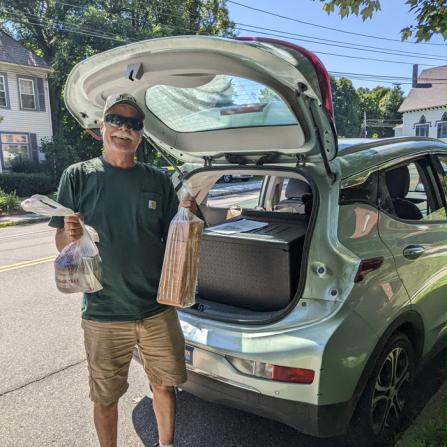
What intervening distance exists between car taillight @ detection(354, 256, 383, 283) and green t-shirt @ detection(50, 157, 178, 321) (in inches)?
41.1

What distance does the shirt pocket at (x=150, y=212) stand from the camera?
2188 millimetres

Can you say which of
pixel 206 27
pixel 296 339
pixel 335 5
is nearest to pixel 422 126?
pixel 206 27

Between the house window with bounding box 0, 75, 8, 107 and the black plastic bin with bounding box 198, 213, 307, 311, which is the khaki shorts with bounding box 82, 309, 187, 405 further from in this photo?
the house window with bounding box 0, 75, 8, 107

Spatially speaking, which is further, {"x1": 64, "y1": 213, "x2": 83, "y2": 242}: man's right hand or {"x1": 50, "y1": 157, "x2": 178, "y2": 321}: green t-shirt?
{"x1": 50, "y1": 157, "x2": 178, "y2": 321}: green t-shirt

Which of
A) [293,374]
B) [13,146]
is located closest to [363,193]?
[293,374]

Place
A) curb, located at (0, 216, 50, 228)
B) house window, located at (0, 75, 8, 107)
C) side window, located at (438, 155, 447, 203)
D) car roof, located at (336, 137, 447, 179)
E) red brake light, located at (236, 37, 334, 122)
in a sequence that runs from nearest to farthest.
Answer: red brake light, located at (236, 37, 334, 122) → car roof, located at (336, 137, 447, 179) → side window, located at (438, 155, 447, 203) → curb, located at (0, 216, 50, 228) → house window, located at (0, 75, 8, 107)

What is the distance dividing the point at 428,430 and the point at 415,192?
5.38ft

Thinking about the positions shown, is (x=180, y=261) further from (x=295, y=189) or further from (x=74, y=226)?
(x=295, y=189)

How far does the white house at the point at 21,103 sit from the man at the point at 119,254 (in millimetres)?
19625

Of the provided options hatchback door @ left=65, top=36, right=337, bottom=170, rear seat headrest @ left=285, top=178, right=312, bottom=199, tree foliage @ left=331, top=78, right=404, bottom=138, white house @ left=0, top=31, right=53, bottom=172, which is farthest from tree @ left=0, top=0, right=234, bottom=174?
tree foliage @ left=331, top=78, right=404, bottom=138

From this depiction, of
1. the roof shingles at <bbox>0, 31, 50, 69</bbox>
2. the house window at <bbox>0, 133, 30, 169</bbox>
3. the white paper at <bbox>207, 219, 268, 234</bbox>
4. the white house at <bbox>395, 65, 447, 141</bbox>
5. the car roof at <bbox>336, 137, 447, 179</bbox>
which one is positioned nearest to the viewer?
the car roof at <bbox>336, 137, 447, 179</bbox>

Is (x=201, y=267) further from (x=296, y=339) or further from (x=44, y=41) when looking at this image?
(x=44, y=41)

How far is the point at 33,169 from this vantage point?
19.8 m

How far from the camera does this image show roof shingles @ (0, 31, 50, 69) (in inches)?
795
